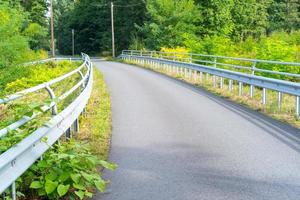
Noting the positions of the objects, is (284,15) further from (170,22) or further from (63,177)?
(63,177)

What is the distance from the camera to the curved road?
6.51 metres

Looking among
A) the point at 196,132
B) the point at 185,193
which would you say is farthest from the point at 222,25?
the point at 185,193

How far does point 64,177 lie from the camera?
598cm

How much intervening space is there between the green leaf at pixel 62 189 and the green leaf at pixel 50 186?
74mm

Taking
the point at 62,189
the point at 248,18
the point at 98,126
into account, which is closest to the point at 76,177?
the point at 62,189

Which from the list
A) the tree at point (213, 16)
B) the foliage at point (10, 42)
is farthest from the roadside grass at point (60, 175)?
the tree at point (213, 16)

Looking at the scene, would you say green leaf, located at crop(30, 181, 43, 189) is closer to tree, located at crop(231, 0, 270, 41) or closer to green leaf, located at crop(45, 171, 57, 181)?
green leaf, located at crop(45, 171, 57, 181)

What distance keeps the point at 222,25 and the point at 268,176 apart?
206 ft

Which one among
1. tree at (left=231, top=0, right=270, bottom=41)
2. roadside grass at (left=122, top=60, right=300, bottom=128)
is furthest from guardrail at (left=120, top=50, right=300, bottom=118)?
tree at (left=231, top=0, right=270, bottom=41)

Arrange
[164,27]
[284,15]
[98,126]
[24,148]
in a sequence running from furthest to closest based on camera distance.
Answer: [284,15]
[164,27]
[98,126]
[24,148]

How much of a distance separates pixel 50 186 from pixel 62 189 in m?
0.17

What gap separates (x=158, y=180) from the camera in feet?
22.9

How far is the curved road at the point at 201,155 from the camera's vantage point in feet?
21.4

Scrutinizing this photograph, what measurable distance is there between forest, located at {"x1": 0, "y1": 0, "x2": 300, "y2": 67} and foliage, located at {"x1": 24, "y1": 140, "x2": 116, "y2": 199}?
19151mm
